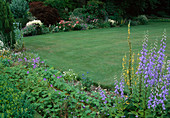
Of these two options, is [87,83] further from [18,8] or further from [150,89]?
[18,8]

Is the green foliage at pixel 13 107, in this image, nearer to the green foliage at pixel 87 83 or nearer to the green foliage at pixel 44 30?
the green foliage at pixel 87 83

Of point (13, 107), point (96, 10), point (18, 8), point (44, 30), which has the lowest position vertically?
point (13, 107)

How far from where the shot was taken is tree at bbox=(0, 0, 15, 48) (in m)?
7.41

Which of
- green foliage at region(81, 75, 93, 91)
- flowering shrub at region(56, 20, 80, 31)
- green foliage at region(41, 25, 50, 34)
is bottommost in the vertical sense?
green foliage at region(81, 75, 93, 91)

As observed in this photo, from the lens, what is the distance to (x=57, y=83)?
13.9ft

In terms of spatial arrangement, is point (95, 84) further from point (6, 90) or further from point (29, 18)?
point (29, 18)

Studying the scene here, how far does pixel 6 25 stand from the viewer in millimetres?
7461

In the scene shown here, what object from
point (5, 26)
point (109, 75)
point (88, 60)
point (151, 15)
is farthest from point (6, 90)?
point (151, 15)

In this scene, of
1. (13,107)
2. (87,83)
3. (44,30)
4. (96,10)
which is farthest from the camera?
(96,10)

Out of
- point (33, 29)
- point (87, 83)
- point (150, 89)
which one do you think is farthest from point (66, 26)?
point (150, 89)

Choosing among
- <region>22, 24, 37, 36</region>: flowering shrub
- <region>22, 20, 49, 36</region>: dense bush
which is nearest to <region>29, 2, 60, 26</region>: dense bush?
<region>22, 20, 49, 36</region>: dense bush

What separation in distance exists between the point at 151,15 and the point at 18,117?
31.9 m

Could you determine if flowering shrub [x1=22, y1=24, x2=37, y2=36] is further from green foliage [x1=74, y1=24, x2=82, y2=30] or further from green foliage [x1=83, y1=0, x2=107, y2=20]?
green foliage [x1=83, y1=0, x2=107, y2=20]

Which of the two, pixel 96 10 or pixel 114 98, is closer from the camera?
pixel 114 98
